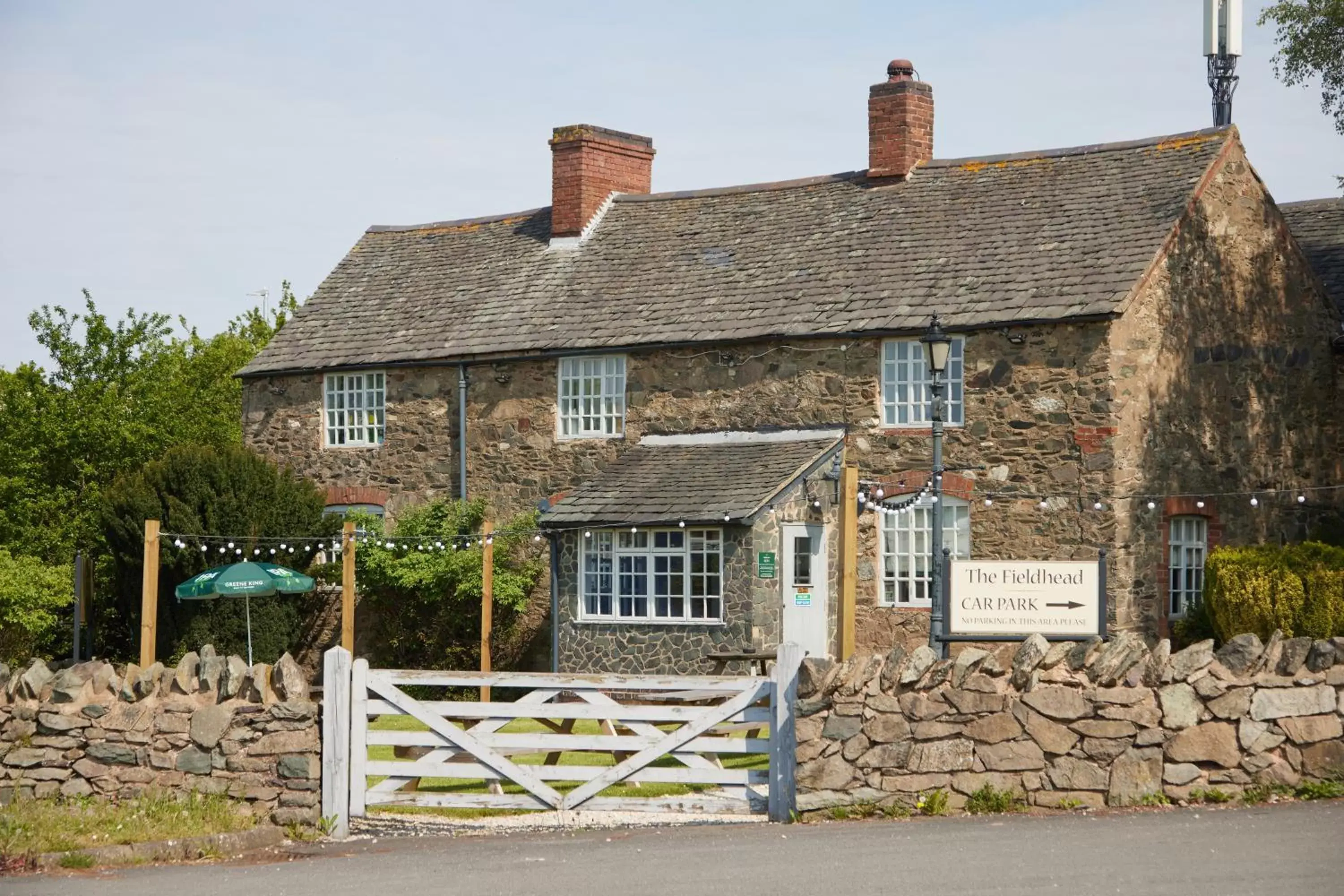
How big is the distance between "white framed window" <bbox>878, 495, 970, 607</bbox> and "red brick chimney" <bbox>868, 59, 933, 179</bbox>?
19.8ft

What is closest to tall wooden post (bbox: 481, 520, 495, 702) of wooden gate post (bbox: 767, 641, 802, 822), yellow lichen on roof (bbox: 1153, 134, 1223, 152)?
wooden gate post (bbox: 767, 641, 802, 822)

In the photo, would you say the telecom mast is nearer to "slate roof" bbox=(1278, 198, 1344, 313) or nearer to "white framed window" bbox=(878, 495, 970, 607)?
"slate roof" bbox=(1278, 198, 1344, 313)

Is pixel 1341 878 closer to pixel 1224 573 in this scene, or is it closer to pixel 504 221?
pixel 1224 573

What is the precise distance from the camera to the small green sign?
70.9 ft

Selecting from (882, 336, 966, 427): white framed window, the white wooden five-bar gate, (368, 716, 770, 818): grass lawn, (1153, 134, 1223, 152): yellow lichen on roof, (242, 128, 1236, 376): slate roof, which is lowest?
(368, 716, 770, 818): grass lawn

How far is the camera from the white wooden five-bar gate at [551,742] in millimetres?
12594

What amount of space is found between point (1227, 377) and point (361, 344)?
13.1 meters

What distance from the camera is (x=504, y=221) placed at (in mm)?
30328

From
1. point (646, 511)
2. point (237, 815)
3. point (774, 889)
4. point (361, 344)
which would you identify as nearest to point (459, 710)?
point (237, 815)

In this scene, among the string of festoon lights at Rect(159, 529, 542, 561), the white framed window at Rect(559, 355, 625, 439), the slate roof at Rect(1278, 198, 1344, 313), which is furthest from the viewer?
the slate roof at Rect(1278, 198, 1344, 313)

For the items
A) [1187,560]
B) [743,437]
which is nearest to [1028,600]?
[1187,560]

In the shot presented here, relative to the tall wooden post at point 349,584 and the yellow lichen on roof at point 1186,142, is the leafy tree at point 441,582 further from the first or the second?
the yellow lichen on roof at point 1186,142

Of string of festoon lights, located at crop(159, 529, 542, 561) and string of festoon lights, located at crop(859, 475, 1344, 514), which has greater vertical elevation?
string of festoon lights, located at crop(859, 475, 1344, 514)

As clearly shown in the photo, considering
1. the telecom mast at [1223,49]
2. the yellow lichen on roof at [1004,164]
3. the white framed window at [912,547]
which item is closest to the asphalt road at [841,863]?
the white framed window at [912,547]
